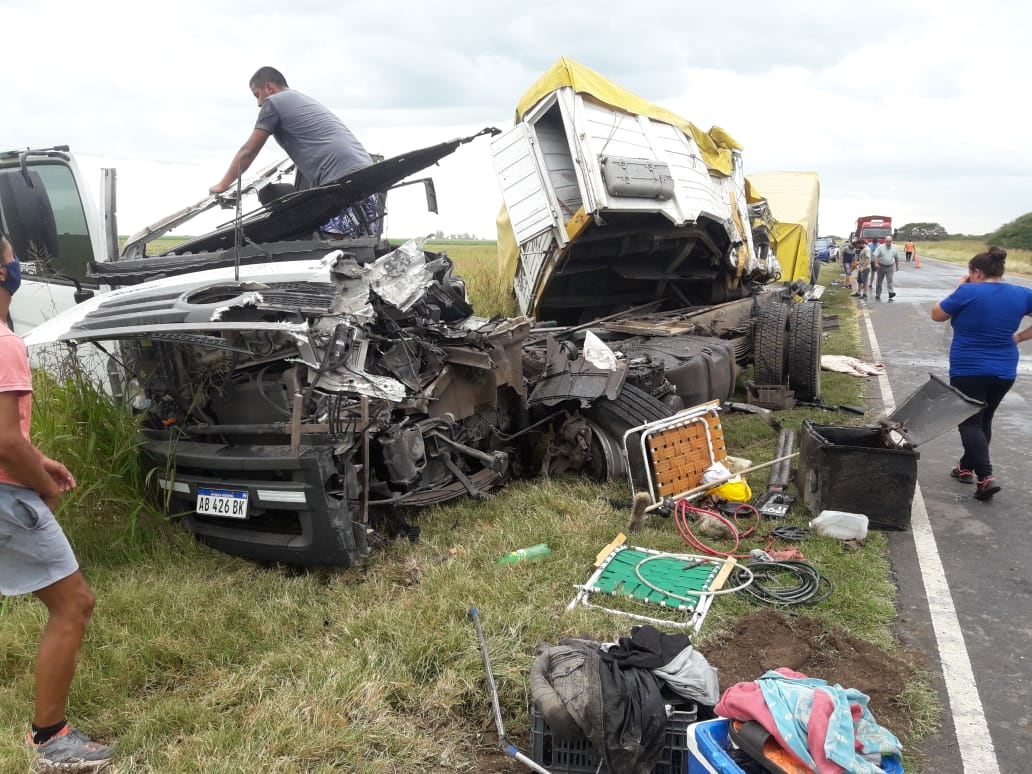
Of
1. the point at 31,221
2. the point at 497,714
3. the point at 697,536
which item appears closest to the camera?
the point at 497,714

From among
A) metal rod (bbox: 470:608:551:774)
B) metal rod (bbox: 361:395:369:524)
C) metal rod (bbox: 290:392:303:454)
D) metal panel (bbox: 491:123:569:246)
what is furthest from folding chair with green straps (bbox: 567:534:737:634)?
metal panel (bbox: 491:123:569:246)

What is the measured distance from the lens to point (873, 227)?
41.9 m

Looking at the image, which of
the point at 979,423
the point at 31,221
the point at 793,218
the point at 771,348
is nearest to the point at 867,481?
the point at 979,423

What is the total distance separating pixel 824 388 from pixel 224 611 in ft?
23.2

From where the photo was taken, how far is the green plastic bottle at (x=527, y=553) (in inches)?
157

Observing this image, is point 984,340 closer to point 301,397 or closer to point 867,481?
point 867,481

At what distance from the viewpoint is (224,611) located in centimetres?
352

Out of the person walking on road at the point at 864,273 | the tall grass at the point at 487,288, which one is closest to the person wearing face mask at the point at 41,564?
the tall grass at the point at 487,288

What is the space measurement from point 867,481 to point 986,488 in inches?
45.8

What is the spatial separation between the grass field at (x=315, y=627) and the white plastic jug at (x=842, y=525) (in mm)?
122

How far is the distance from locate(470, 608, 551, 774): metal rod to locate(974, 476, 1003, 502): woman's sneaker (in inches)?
148

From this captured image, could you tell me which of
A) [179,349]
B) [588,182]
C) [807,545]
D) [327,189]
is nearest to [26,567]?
[179,349]

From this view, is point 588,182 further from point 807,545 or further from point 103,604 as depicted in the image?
point 103,604

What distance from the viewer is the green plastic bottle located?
4.00m
